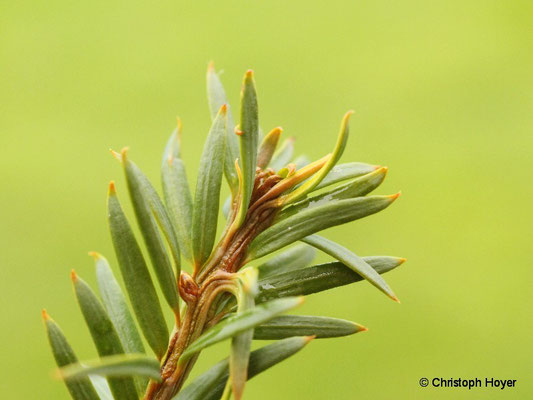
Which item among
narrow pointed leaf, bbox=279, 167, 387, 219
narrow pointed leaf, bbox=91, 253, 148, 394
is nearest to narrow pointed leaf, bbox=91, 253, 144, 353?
narrow pointed leaf, bbox=91, 253, 148, 394

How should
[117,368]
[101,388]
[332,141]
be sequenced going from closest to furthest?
[117,368] < [101,388] < [332,141]

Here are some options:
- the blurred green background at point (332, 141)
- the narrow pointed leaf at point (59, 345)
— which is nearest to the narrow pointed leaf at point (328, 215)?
the narrow pointed leaf at point (59, 345)

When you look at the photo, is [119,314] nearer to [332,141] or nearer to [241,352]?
[241,352]

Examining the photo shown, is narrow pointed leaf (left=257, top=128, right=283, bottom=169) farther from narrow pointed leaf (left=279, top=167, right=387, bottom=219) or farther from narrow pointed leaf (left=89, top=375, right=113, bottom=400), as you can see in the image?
narrow pointed leaf (left=89, top=375, right=113, bottom=400)

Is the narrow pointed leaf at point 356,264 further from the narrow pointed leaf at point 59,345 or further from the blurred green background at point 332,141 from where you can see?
the blurred green background at point 332,141

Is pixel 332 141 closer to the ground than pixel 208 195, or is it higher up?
higher up

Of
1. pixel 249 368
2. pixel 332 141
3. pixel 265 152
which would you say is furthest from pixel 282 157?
pixel 332 141
